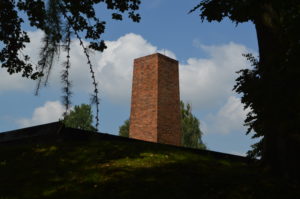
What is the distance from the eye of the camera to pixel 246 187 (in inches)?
225

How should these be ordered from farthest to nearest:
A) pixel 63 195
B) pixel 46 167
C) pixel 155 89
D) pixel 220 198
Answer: pixel 155 89, pixel 46 167, pixel 63 195, pixel 220 198

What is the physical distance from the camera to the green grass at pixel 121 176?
18.4 ft

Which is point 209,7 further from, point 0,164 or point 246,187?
point 0,164

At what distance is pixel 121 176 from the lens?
634 cm

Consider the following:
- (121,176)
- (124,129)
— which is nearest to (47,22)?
(121,176)

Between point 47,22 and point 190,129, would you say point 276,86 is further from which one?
point 190,129

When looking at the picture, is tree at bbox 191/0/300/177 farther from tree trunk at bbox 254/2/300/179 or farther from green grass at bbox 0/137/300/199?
green grass at bbox 0/137/300/199

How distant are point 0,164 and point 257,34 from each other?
20.9 feet

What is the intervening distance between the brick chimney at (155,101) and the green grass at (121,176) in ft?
33.8

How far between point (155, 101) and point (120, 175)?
1274 centimetres

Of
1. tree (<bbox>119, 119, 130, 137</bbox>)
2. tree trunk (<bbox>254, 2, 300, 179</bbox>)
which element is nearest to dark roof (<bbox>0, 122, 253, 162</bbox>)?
tree trunk (<bbox>254, 2, 300, 179</bbox>)

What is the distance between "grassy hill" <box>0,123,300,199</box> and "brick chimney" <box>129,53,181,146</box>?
9990 mm

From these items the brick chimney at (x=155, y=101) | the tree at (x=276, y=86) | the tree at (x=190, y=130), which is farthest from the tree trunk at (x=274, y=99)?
the tree at (x=190, y=130)

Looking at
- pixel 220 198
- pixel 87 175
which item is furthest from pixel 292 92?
pixel 87 175
